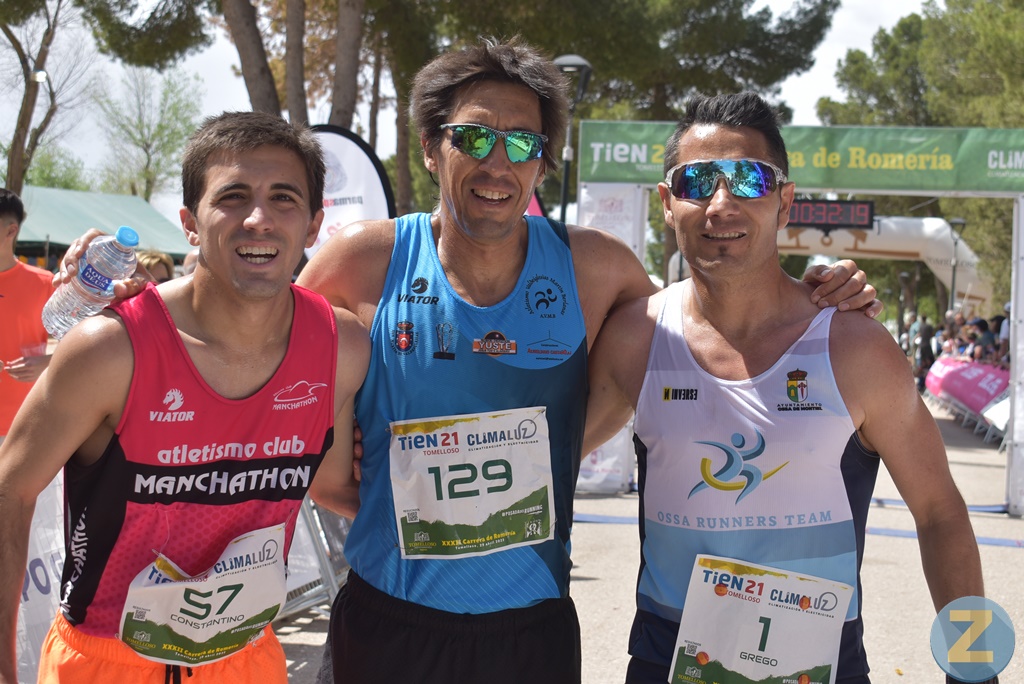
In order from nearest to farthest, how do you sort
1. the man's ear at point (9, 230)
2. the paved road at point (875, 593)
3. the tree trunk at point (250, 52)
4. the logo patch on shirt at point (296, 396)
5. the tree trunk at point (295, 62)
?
the logo patch on shirt at point (296, 396)
the paved road at point (875, 593)
the man's ear at point (9, 230)
the tree trunk at point (250, 52)
the tree trunk at point (295, 62)

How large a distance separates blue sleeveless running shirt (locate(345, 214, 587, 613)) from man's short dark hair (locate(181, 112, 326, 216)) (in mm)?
380

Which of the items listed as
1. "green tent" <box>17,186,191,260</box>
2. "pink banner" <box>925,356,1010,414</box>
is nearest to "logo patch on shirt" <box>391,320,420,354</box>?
"pink banner" <box>925,356,1010,414</box>

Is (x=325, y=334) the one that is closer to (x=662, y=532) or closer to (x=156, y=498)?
(x=156, y=498)

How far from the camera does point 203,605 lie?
1967mm

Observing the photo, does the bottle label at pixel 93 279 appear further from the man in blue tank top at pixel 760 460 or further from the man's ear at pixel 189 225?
the man in blue tank top at pixel 760 460

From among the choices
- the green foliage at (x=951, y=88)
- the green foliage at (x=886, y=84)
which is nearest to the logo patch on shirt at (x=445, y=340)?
the green foliage at (x=951, y=88)

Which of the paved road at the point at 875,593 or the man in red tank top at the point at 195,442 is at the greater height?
the man in red tank top at the point at 195,442

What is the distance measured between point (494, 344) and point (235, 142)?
0.79 m

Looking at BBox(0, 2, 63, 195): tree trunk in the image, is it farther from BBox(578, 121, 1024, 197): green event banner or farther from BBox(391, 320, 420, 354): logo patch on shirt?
BBox(391, 320, 420, 354): logo patch on shirt

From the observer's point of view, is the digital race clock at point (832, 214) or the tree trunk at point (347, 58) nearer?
the tree trunk at point (347, 58)

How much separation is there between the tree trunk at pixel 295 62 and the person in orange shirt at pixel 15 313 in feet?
17.0

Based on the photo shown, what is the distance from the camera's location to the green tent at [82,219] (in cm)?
1867

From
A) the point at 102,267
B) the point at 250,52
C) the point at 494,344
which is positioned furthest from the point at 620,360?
the point at 250,52

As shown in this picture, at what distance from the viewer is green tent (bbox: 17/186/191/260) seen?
18.7m
